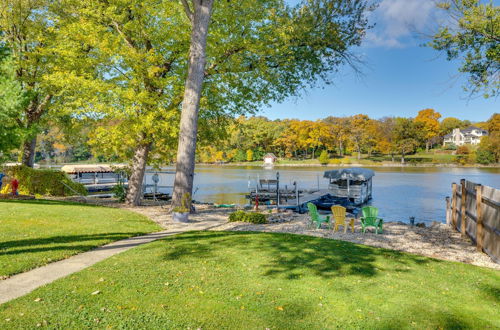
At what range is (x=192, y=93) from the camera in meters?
12.2

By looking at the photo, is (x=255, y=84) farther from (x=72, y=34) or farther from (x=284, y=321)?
(x=284, y=321)

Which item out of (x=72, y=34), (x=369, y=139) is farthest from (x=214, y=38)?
(x=369, y=139)

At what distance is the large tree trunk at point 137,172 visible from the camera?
1648 centimetres

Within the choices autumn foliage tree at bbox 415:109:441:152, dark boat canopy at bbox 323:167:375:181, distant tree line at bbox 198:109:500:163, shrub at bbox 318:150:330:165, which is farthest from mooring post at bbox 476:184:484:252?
autumn foliage tree at bbox 415:109:441:152

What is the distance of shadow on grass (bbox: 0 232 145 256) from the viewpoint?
6.99 m

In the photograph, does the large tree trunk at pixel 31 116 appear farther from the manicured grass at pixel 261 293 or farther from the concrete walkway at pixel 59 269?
the manicured grass at pixel 261 293

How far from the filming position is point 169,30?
14250 millimetres

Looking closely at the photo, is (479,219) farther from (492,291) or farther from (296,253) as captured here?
(296,253)

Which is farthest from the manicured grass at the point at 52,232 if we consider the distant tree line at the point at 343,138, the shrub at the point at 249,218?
the distant tree line at the point at 343,138

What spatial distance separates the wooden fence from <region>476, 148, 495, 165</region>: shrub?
84839mm

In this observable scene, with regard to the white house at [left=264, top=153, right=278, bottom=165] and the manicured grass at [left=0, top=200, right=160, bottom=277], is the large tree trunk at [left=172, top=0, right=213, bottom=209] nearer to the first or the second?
the manicured grass at [left=0, top=200, right=160, bottom=277]

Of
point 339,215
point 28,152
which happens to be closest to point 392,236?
point 339,215

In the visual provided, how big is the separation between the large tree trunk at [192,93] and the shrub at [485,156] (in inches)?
3583

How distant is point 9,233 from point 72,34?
385 inches
